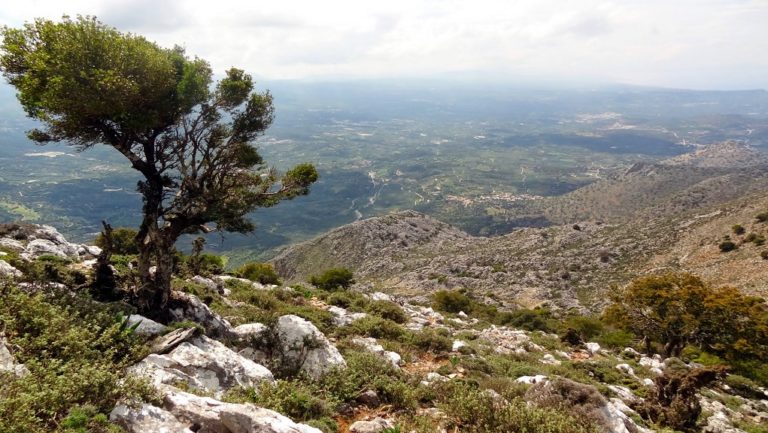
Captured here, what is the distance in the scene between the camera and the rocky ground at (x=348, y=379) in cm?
885

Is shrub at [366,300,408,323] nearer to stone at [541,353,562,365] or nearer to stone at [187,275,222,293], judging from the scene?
stone at [541,353,562,365]

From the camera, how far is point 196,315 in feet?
51.1

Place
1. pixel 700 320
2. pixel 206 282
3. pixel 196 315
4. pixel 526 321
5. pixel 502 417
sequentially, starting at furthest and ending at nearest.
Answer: pixel 526 321
pixel 700 320
pixel 206 282
pixel 196 315
pixel 502 417

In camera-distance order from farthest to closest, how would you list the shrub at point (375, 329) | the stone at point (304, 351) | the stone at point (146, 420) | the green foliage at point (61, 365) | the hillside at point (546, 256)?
the hillside at point (546, 256) → the shrub at point (375, 329) → the stone at point (304, 351) → the stone at point (146, 420) → the green foliage at point (61, 365)

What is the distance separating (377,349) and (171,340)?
836 cm

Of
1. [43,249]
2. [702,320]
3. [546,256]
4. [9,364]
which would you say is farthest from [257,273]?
[546,256]

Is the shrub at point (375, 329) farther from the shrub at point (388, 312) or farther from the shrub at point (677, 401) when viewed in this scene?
the shrub at point (677, 401)

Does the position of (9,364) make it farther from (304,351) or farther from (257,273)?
(257,273)

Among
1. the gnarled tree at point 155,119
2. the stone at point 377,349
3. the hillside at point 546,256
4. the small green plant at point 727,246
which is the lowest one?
the hillside at point 546,256

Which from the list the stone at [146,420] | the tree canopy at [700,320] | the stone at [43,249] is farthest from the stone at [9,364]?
the tree canopy at [700,320]

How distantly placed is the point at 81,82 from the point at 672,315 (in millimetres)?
Result: 35665

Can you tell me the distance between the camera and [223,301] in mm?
21859

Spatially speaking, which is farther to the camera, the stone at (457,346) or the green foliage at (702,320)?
the green foliage at (702,320)

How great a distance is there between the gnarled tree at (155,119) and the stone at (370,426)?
9188mm
